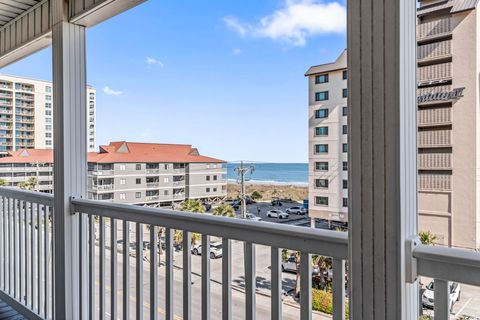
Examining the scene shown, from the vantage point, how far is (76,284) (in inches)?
91.9

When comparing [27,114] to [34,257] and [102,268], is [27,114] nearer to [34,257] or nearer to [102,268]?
[34,257]

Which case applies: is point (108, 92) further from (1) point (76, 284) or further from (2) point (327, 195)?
(2) point (327, 195)

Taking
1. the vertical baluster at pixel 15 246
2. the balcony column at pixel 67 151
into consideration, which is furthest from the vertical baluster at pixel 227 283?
the vertical baluster at pixel 15 246

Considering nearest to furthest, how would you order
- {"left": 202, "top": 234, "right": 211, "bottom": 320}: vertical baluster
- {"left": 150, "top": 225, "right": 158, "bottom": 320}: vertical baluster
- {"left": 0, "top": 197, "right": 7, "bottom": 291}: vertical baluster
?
1. {"left": 202, "top": 234, "right": 211, "bottom": 320}: vertical baluster
2. {"left": 150, "top": 225, "right": 158, "bottom": 320}: vertical baluster
3. {"left": 0, "top": 197, "right": 7, "bottom": 291}: vertical baluster

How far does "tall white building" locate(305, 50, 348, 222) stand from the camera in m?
1.24

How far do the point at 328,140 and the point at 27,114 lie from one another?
2.53 m

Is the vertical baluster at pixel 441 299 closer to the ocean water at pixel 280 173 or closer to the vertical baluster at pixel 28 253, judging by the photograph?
the ocean water at pixel 280 173

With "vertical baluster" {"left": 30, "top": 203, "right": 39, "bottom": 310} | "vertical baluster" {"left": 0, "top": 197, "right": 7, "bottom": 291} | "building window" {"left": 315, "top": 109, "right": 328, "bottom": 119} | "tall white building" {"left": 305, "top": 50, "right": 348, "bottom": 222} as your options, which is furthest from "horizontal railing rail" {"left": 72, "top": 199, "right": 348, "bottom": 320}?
"vertical baluster" {"left": 0, "top": 197, "right": 7, "bottom": 291}

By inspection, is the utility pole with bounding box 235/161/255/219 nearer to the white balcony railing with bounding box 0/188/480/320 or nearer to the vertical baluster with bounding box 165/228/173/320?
the white balcony railing with bounding box 0/188/480/320

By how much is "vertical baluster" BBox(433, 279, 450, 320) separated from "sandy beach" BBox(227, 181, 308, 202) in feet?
1.67

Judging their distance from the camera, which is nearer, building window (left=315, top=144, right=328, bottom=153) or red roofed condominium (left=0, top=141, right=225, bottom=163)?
building window (left=315, top=144, right=328, bottom=153)

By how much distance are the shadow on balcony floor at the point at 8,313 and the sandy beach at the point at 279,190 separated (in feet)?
8.04

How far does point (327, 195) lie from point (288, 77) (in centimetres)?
47

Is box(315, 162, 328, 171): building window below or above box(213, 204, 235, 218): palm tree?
above
